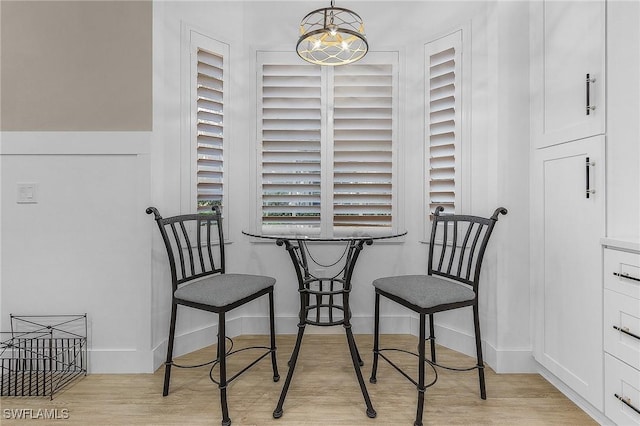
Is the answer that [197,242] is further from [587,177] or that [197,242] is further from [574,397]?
[574,397]

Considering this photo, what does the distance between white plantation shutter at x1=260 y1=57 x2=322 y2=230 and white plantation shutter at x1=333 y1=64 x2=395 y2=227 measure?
0.54ft

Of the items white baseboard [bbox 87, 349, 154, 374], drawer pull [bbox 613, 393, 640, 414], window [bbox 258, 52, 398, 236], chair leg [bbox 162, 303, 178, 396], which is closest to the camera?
drawer pull [bbox 613, 393, 640, 414]

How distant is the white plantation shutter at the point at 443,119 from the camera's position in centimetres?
240

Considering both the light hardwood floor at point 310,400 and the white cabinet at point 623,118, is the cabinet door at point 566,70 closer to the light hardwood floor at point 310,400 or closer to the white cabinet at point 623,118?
the white cabinet at point 623,118

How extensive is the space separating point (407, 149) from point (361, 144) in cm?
37

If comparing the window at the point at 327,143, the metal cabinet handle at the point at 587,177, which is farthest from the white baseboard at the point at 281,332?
the metal cabinet handle at the point at 587,177

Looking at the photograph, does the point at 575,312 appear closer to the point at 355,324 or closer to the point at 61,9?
the point at 355,324

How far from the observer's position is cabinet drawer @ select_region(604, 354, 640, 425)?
1371 millimetres

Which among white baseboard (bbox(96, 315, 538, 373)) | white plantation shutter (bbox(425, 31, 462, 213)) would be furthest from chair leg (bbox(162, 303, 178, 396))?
white plantation shutter (bbox(425, 31, 462, 213))

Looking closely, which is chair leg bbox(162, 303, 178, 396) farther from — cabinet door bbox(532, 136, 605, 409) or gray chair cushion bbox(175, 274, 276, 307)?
cabinet door bbox(532, 136, 605, 409)

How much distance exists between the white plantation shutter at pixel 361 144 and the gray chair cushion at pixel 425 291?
31.3 inches

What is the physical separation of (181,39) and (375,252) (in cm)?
214

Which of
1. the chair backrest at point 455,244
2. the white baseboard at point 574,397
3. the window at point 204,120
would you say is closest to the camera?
the white baseboard at point 574,397

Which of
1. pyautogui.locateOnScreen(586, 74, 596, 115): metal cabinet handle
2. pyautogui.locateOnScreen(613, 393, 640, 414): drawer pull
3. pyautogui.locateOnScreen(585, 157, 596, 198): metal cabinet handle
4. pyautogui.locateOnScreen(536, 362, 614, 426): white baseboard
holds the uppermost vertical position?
pyautogui.locateOnScreen(586, 74, 596, 115): metal cabinet handle
